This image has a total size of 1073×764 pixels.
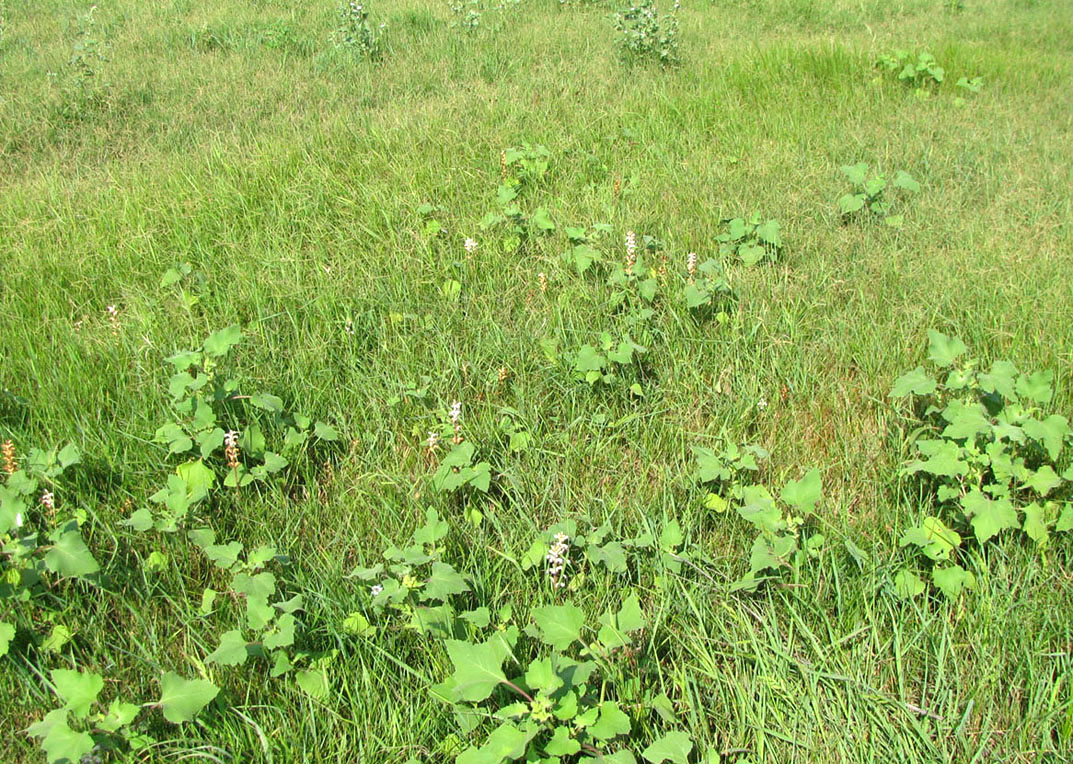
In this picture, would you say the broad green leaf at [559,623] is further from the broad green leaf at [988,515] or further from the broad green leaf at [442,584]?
the broad green leaf at [988,515]

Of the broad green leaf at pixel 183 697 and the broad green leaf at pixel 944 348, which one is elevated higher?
the broad green leaf at pixel 944 348

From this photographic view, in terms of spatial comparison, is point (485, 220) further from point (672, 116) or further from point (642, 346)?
point (672, 116)

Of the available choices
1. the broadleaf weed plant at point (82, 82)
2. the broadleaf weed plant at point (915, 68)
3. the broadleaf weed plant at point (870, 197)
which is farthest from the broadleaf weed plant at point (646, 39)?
the broadleaf weed plant at point (82, 82)

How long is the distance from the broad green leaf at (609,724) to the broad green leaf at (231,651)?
852 millimetres

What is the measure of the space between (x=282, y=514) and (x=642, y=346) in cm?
147

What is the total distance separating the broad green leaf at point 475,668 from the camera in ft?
5.90

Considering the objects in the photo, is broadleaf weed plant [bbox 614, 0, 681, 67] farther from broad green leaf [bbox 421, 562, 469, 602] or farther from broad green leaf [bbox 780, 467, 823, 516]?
broad green leaf [bbox 421, 562, 469, 602]

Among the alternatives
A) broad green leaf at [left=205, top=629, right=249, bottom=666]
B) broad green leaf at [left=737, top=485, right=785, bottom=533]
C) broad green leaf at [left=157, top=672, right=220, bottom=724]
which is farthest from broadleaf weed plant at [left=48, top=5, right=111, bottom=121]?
broad green leaf at [left=737, top=485, right=785, bottom=533]

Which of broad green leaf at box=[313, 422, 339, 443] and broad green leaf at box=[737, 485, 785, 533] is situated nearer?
broad green leaf at box=[737, 485, 785, 533]

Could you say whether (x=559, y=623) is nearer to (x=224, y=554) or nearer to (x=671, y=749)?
(x=671, y=749)

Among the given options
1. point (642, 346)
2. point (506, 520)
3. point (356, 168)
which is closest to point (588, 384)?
point (642, 346)

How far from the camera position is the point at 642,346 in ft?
10.5

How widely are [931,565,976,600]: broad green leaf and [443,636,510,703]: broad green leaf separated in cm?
123

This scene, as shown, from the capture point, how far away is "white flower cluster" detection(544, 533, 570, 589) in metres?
2.27
